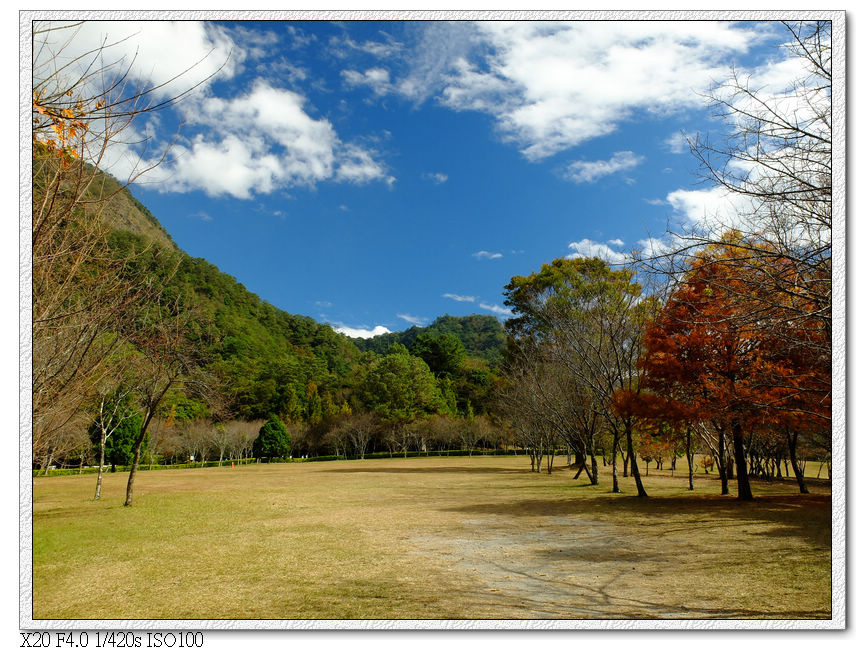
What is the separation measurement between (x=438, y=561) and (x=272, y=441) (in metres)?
43.5

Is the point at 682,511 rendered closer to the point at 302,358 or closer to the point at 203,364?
the point at 203,364

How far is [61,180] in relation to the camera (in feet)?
7.91

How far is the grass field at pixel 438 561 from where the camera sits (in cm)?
416

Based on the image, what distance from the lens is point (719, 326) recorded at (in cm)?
515

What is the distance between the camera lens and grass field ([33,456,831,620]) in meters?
4.16

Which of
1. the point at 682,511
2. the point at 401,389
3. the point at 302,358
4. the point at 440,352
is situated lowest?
the point at 401,389

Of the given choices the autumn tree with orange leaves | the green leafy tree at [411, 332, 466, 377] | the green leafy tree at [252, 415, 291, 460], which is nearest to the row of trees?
the autumn tree with orange leaves

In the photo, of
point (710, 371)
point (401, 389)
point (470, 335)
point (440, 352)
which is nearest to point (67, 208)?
point (710, 371)

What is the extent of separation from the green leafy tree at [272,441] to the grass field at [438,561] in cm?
3430

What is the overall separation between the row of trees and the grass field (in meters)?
1.69

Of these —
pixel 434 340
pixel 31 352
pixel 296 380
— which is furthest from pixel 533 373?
pixel 296 380

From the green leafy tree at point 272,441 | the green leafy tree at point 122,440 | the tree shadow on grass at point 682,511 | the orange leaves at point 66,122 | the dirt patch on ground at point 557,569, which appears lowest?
the green leafy tree at point 272,441

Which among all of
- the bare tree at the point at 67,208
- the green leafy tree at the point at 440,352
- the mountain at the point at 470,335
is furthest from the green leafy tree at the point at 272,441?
the bare tree at the point at 67,208

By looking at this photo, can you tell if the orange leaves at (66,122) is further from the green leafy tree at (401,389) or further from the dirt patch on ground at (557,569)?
the green leafy tree at (401,389)
